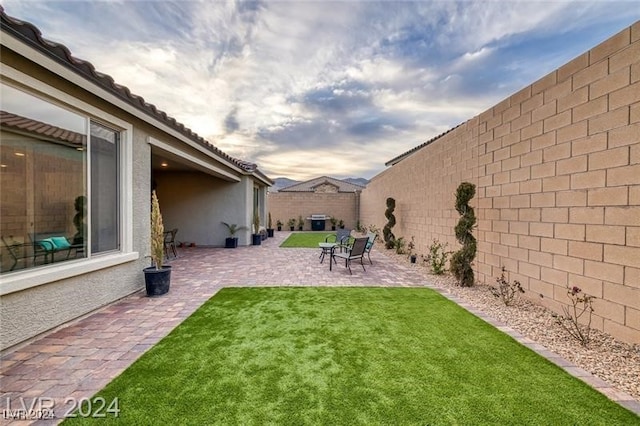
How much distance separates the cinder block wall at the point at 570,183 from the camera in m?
2.99

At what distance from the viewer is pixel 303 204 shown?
2033 centimetres

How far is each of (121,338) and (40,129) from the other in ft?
9.57

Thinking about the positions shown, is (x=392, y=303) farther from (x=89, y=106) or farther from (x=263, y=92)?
(x=263, y=92)

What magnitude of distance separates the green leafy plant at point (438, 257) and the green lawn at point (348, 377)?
2.89 m

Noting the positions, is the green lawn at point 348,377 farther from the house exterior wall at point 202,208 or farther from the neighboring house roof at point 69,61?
the house exterior wall at point 202,208

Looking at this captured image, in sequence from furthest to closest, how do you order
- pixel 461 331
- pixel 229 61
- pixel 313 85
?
pixel 313 85 → pixel 229 61 → pixel 461 331

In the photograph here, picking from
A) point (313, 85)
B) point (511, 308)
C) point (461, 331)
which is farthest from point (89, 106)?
point (313, 85)

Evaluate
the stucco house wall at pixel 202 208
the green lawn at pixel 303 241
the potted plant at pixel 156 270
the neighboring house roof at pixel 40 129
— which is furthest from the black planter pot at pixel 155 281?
the green lawn at pixel 303 241

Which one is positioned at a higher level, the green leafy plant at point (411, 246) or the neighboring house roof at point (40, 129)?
the neighboring house roof at point (40, 129)

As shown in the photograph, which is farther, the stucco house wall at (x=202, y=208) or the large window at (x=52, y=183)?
the stucco house wall at (x=202, y=208)

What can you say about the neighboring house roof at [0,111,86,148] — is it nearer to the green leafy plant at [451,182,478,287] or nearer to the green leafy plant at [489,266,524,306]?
the green leafy plant at [451,182,478,287]

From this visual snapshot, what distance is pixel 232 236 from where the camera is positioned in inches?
461

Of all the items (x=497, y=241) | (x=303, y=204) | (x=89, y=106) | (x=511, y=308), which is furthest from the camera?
(x=303, y=204)

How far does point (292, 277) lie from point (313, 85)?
27.1 ft
